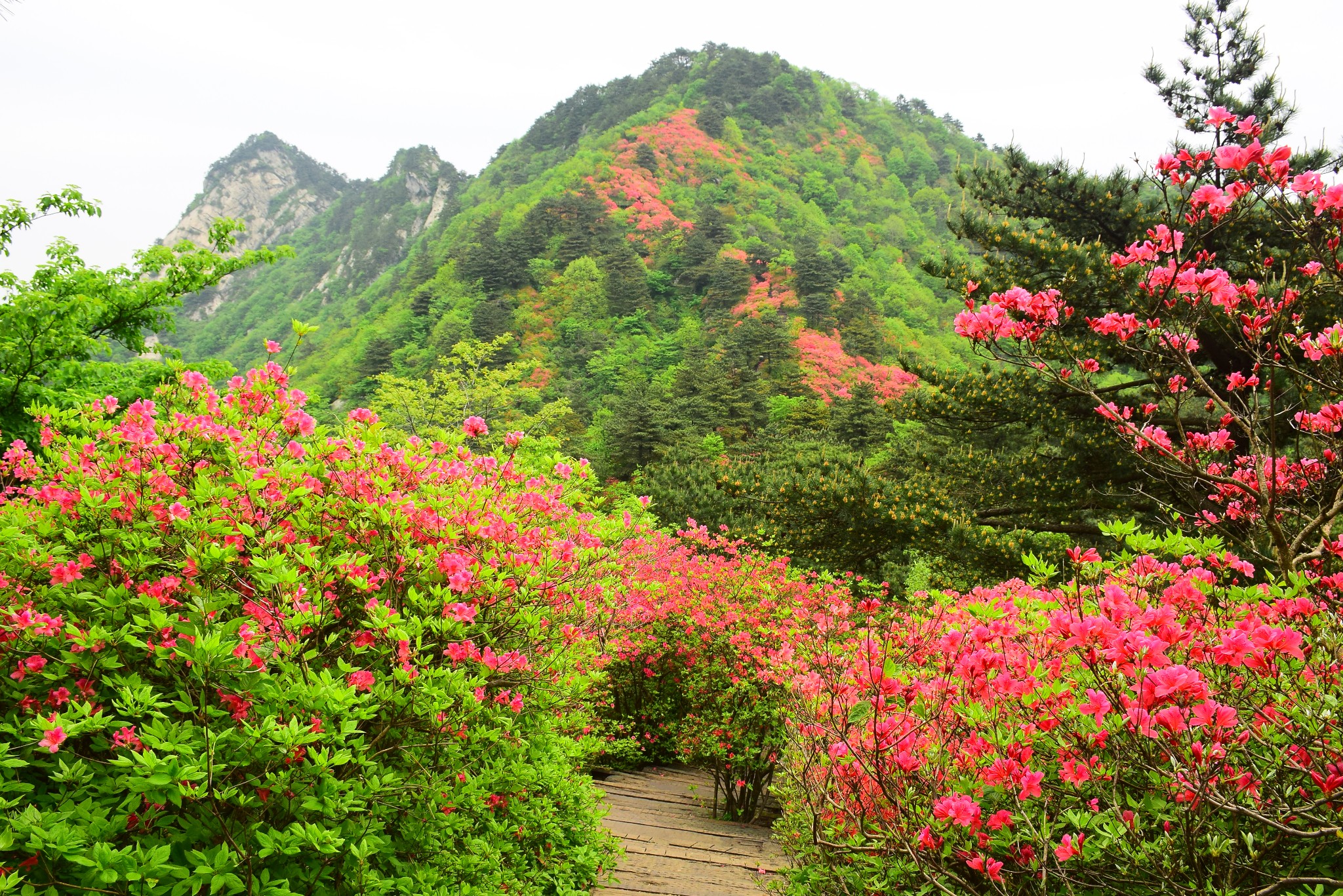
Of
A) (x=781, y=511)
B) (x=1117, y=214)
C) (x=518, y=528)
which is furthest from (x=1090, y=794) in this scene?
(x=1117, y=214)

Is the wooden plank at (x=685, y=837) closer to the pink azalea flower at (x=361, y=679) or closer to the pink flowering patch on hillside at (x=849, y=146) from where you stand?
the pink azalea flower at (x=361, y=679)

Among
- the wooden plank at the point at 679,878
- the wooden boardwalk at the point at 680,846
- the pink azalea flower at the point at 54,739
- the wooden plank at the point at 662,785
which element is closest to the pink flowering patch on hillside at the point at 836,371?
the wooden plank at the point at 662,785

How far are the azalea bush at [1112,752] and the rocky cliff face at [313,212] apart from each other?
49.9m

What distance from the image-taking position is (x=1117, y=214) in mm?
8914

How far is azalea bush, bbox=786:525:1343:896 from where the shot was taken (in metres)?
1.67

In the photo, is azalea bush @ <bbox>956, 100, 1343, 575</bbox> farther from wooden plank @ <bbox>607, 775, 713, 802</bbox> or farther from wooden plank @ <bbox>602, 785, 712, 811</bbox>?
wooden plank @ <bbox>607, 775, 713, 802</bbox>

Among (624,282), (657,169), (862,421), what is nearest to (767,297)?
(624,282)

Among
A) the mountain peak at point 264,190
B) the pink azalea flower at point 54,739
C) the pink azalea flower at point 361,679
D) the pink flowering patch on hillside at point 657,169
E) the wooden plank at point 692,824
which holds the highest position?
the mountain peak at point 264,190

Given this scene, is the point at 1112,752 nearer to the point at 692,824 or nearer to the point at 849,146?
the point at 692,824

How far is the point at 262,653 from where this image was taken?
209 cm

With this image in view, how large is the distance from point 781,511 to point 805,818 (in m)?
6.42

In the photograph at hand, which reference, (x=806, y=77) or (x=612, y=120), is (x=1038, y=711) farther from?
(x=806, y=77)

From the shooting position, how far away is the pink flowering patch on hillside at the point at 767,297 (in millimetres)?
31391

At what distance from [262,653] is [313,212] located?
329 feet
